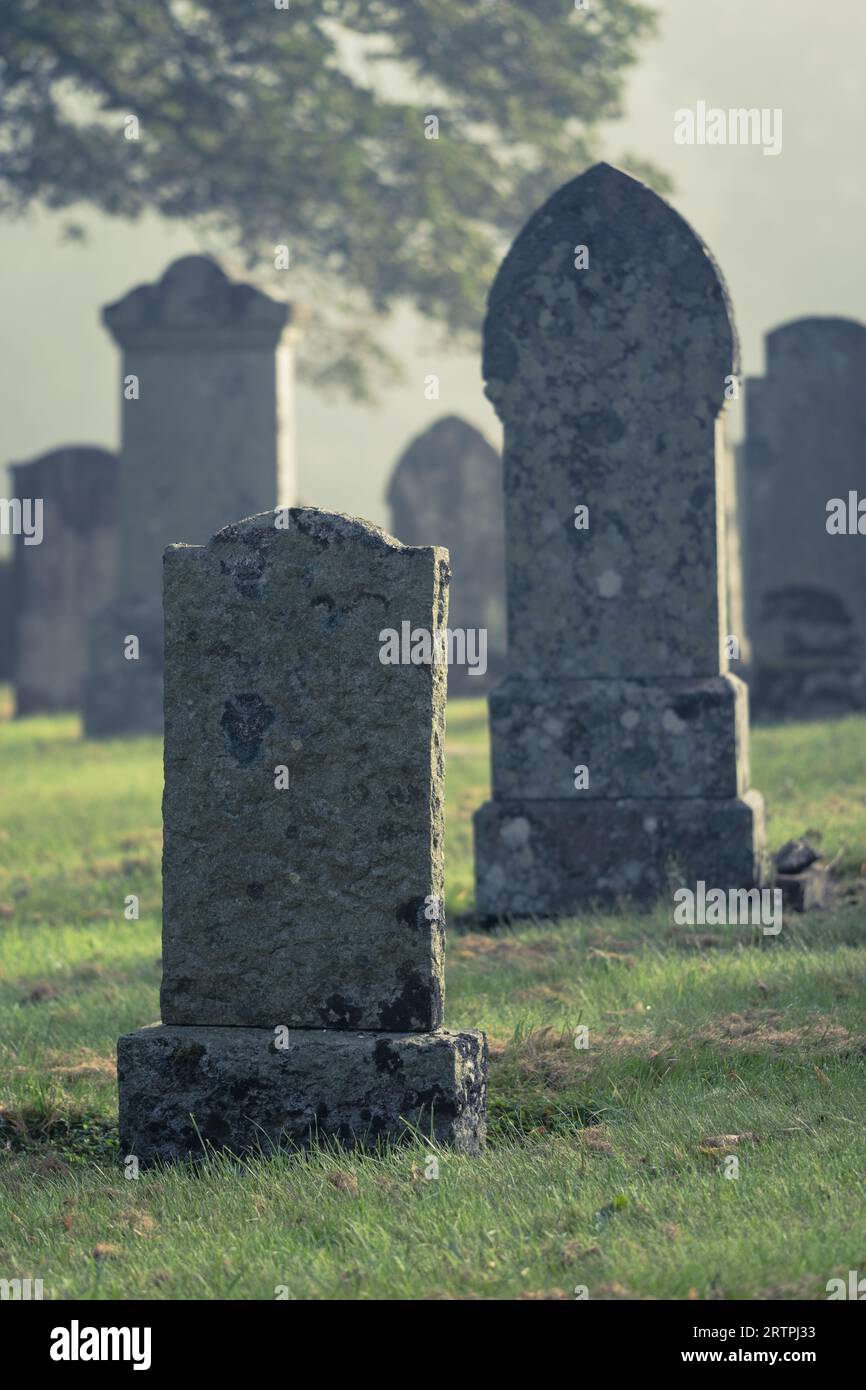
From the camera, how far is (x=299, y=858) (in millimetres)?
4852

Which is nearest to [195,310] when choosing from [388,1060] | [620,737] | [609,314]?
[609,314]

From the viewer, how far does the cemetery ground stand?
374cm

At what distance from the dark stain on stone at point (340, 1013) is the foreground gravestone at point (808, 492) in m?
11.0

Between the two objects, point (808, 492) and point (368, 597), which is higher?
point (808, 492)

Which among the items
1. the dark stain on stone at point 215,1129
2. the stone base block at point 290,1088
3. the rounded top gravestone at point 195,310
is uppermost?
the rounded top gravestone at point 195,310

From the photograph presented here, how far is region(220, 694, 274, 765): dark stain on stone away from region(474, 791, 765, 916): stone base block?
317 cm

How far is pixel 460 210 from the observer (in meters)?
23.4

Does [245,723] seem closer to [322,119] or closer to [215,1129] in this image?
[215,1129]

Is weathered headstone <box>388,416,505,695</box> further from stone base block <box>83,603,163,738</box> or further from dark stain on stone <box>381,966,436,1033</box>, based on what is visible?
dark stain on stone <box>381,966,436,1033</box>

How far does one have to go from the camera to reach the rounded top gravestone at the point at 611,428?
7.86 metres

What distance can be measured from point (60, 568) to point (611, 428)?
15.7 meters

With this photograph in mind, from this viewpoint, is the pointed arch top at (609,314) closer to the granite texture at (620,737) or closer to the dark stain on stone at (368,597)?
the granite texture at (620,737)

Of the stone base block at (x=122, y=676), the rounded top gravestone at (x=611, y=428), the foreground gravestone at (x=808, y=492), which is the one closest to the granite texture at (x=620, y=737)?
the rounded top gravestone at (x=611, y=428)
